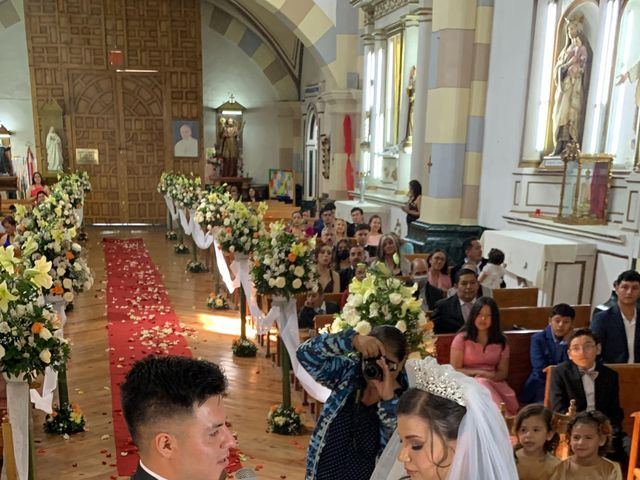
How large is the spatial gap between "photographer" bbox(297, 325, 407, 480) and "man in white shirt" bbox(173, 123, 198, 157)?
15.1m

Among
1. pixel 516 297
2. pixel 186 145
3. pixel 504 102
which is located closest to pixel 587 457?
pixel 516 297

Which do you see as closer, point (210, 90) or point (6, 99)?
point (6, 99)

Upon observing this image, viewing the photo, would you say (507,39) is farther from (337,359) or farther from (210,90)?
(210,90)

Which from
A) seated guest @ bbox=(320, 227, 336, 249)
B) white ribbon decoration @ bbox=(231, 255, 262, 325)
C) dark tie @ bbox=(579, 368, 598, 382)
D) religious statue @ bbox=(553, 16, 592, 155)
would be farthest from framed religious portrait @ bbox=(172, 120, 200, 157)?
dark tie @ bbox=(579, 368, 598, 382)

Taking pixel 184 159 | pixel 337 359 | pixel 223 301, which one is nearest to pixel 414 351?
pixel 337 359

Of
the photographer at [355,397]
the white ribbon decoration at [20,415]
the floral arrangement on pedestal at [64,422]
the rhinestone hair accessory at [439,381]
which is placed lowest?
the floral arrangement on pedestal at [64,422]

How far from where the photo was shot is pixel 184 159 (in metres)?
16.6

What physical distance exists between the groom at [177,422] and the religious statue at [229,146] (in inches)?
644

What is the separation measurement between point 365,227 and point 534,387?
3.84 meters

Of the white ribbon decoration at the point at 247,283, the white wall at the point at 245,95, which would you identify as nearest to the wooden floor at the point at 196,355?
the white ribbon decoration at the point at 247,283

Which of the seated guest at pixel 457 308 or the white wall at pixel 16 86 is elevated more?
the white wall at pixel 16 86

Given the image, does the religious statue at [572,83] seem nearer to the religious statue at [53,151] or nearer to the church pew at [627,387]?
the church pew at [627,387]

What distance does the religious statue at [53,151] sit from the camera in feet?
51.0

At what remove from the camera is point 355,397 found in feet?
6.93
